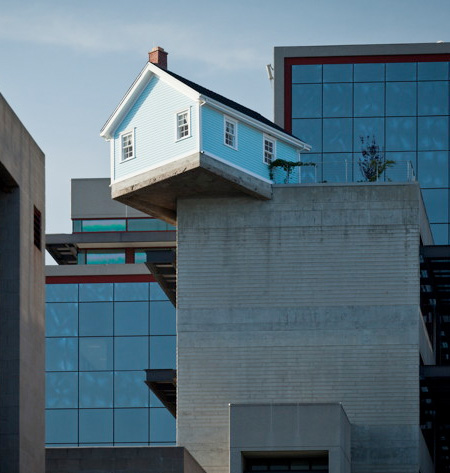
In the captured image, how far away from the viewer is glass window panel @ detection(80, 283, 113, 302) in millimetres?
107125

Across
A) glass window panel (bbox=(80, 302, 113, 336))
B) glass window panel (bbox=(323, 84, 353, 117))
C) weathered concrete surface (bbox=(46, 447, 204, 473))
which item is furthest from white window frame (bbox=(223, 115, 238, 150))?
glass window panel (bbox=(80, 302, 113, 336))

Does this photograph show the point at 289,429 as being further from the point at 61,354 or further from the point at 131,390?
the point at 61,354

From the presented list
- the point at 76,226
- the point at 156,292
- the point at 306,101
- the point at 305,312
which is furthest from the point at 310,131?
the point at 305,312

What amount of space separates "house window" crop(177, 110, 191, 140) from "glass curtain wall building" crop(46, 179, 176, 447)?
43.3m

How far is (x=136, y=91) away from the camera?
6569cm

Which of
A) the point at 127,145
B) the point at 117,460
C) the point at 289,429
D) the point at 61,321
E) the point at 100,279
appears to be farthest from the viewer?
the point at 100,279

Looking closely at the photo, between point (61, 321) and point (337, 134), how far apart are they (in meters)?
22.7

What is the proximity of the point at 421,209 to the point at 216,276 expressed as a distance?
32.3ft

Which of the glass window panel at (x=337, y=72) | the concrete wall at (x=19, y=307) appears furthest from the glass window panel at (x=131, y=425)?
the concrete wall at (x=19, y=307)

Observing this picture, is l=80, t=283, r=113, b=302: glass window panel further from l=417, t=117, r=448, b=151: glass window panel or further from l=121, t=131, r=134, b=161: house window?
l=121, t=131, r=134, b=161: house window

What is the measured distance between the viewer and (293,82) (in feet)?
336

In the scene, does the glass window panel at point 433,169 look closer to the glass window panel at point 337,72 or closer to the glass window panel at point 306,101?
the glass window panel at point 337,72

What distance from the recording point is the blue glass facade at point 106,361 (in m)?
104

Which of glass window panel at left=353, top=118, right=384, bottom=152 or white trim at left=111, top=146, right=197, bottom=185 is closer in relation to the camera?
white trim at left=111, top=146, right=197, bottom=185
